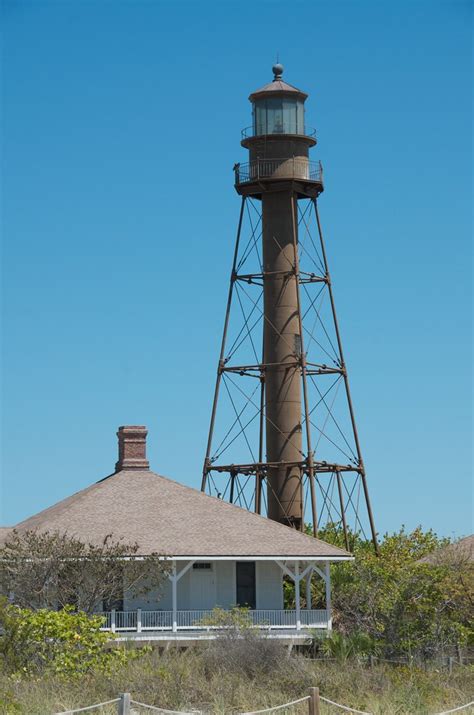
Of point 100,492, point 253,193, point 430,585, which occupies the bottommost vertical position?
point 430,585

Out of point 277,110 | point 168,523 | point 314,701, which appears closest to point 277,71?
point 277,110

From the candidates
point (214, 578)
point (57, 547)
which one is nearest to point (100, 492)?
point (214, 578)

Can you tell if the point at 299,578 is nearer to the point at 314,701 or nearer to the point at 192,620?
the point at 192,620

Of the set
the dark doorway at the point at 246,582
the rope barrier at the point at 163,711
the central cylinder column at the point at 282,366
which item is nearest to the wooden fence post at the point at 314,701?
the rope barrier at the point at 163,711

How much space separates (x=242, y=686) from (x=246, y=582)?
49.4ft

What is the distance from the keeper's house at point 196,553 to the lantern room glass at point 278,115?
14903 mm

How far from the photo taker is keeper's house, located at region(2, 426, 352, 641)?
44.2 meters

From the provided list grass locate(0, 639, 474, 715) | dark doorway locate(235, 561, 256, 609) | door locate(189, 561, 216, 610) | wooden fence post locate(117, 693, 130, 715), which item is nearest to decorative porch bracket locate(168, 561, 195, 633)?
door locate(189, 561, 216, 610)

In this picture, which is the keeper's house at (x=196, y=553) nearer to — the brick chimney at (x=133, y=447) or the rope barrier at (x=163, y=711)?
the brick chimney at (x=133, y=447)

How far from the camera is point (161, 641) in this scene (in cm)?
4381

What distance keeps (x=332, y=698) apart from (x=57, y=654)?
616 cm

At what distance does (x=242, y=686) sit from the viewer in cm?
3145

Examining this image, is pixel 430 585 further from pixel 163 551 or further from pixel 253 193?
pixel 253 193

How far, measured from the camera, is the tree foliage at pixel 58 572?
3981cm
